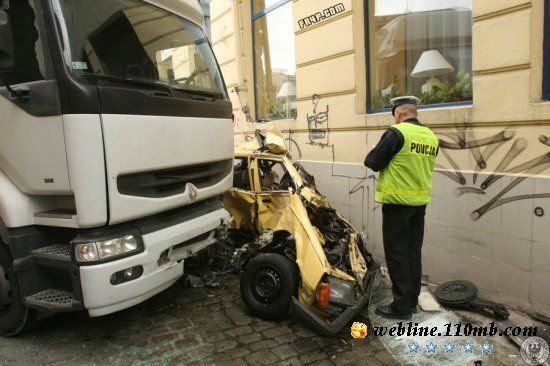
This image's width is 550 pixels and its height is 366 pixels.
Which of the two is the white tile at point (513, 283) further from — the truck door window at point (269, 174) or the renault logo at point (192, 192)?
the renault logo at point (192, 192)

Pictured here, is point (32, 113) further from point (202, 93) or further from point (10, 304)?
point (10, 304)

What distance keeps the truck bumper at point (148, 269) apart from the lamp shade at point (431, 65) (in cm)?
306

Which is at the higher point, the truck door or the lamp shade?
the lamp shade

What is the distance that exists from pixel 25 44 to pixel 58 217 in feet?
4.17

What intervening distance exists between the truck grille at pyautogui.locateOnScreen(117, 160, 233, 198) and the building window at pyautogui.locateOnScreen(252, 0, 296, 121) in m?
3.08

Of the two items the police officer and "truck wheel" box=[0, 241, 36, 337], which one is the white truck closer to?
"truck wheel" box=[0, 241, 36, 337]

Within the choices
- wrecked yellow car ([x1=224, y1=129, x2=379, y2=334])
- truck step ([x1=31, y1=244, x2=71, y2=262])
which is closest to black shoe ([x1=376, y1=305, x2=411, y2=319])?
wrecked yellow car ([x1=224, y1=129, x2=379, y2=334])

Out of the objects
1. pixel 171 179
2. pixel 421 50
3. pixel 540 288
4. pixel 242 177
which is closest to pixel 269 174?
pixel 242 177

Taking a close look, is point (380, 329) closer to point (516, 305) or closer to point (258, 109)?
point (516, 305)

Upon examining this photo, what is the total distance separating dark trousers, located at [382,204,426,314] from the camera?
3688 millimetres

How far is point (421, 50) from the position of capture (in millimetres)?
5035

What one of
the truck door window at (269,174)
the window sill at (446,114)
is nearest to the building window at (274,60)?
the truck door window at (269,174)

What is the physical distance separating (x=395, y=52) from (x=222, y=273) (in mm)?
3513

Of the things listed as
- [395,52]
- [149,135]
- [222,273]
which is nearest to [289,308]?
[222,273]
